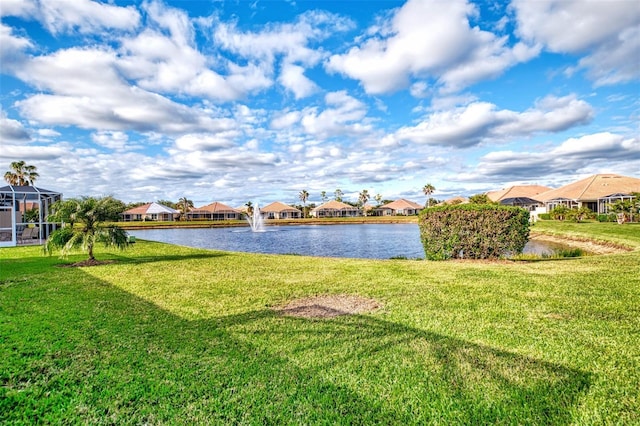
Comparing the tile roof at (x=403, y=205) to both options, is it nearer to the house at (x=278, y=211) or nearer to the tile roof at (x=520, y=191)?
the tile roof at (x=520, y=191)

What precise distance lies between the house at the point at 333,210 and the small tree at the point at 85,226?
237 feet

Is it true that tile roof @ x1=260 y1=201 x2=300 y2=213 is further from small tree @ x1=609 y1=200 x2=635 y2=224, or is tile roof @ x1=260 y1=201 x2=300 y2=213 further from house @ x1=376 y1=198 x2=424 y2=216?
small tree @ x1=609 y1=200 x2=635 y2=224

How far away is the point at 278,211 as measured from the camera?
7856 cm

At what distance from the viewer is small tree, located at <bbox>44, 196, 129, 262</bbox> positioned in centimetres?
1015

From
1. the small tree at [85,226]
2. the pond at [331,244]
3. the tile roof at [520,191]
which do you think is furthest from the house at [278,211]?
the small tree at [85,226]

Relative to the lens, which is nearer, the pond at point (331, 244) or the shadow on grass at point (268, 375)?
the shadow on grass at point (268, 375)

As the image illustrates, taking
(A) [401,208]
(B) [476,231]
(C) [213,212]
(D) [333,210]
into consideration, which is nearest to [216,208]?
(C) [213,212]

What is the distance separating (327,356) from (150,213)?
236 ft

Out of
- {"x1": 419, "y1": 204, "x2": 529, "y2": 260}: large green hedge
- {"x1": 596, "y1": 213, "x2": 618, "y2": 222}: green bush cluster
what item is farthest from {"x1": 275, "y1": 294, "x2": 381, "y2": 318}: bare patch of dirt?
{"x1": 596, "y1": 213, "x2": 618, "y2": 222}: green bush cluster

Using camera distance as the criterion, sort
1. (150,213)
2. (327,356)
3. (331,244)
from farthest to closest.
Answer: (150,213)
(331,244)
(327,356)

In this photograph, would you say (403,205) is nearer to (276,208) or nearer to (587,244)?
(276,208)

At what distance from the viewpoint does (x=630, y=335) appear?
4094 mm

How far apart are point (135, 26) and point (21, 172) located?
40.1 metres

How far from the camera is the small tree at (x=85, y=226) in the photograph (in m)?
10.1
